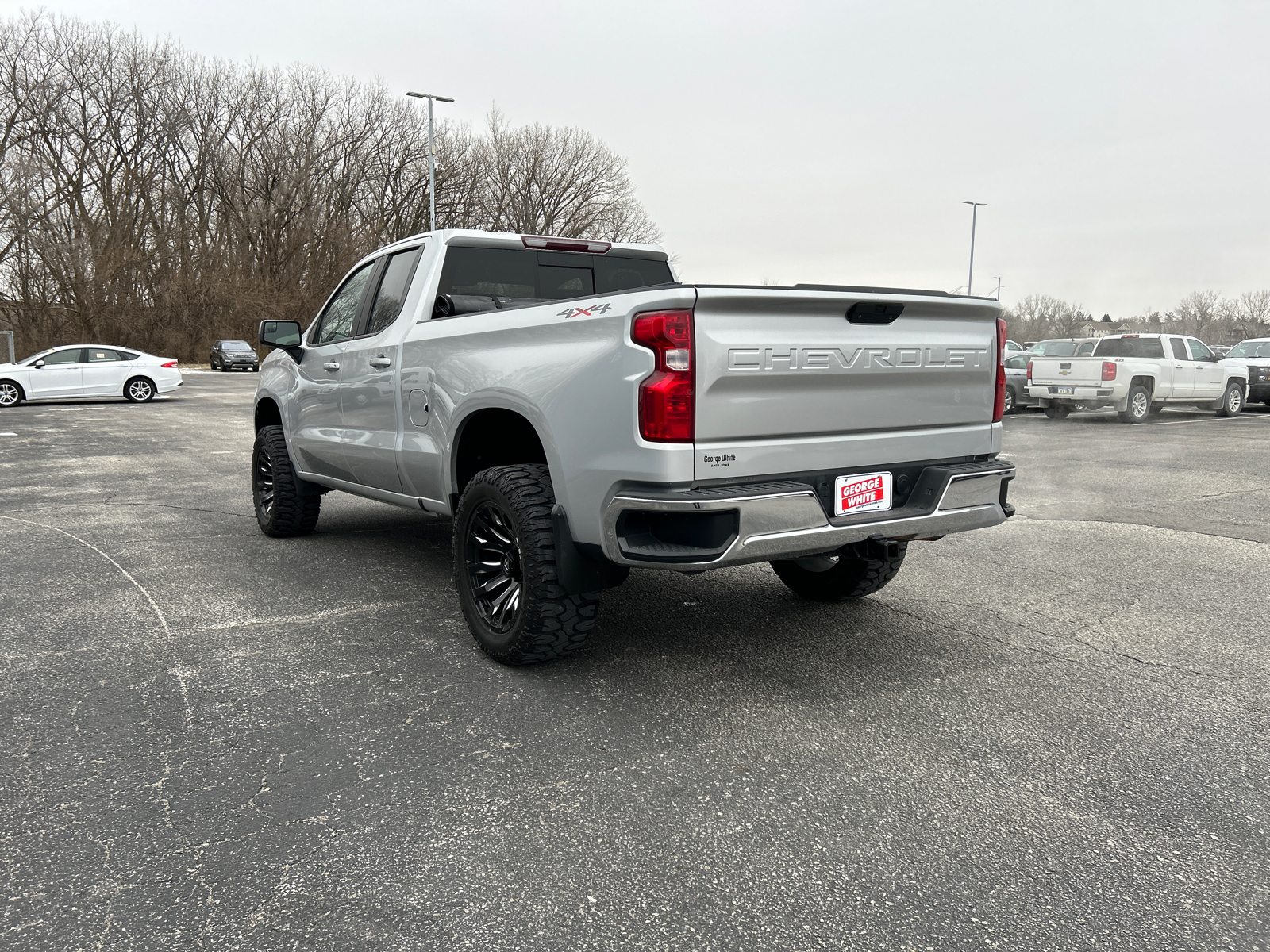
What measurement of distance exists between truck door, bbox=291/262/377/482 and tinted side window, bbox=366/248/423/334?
231mm

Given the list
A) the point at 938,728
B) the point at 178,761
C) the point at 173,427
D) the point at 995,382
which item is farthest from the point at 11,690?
the point at 173,427

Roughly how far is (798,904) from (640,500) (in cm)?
145

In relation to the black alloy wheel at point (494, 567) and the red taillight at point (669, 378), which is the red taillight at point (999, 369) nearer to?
the red taillight at point (669, 378)

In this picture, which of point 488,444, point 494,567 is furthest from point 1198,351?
point 494,567

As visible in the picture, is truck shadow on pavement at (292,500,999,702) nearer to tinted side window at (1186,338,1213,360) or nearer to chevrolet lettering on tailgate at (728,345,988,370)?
chevrolet lettering on tailgate at (728,345,988,370)

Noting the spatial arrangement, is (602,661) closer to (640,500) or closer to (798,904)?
(640,500)

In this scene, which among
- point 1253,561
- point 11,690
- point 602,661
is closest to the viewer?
point 11,690

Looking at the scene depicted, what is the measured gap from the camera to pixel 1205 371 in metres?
19.1

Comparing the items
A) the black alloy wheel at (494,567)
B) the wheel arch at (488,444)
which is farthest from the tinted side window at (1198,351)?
the black alloy wheel at (494,567)

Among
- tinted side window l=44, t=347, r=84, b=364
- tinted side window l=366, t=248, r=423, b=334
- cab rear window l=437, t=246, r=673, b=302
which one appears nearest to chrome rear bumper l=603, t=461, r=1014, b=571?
cab rear window l=437, t=246, r=673, b=302

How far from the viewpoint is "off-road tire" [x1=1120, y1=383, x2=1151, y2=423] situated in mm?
18047

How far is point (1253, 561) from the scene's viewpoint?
612cm

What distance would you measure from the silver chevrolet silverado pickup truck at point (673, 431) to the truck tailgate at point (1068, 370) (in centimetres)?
1497

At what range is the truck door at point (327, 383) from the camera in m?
5.92
